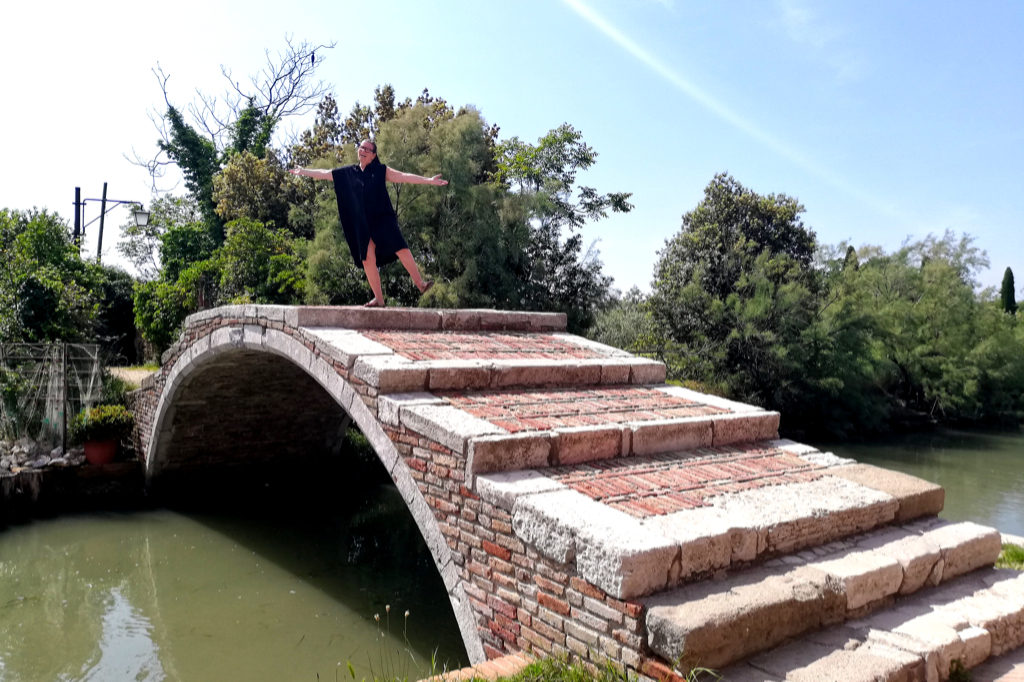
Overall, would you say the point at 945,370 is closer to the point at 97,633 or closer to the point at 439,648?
the point at 439,648

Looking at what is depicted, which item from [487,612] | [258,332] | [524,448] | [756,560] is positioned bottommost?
[487,612]

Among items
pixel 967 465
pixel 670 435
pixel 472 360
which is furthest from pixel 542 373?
pixel 967 465

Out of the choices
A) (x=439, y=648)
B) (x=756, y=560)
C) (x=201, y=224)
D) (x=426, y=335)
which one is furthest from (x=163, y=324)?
(x=756, y=560)

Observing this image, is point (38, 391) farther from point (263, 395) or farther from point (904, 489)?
point (904, 489)

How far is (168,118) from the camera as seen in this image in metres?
20.5

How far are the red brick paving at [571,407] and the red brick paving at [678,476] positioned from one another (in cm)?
40

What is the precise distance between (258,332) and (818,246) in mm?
19341

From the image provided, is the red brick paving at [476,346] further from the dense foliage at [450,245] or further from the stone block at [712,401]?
the dense foliage at [450,245]

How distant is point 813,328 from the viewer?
52.9ft

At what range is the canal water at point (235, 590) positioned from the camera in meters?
5.59

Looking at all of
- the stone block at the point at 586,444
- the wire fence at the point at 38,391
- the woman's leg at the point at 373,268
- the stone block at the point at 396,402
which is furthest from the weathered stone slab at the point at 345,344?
the wire fence at the point at 38,391

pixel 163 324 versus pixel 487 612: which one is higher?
pixel 163 324

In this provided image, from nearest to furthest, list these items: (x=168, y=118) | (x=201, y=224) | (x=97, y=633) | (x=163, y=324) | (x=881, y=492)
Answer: (x=881, y=492) < (x=97, y=633) < (x=163, y=324) < (x=201, y=224) < (x=168, y=118)

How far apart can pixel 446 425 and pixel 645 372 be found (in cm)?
280
